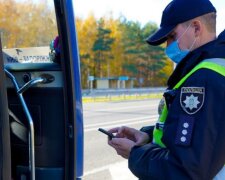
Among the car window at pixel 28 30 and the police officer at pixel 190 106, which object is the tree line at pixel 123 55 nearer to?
the car window at pixel 28 30

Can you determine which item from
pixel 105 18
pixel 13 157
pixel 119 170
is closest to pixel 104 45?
pixel 105 18

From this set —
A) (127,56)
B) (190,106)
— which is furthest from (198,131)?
(127,56)

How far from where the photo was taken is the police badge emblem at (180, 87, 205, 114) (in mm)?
1568

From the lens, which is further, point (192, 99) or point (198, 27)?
point (198, 27)

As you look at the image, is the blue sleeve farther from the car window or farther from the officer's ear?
the car window

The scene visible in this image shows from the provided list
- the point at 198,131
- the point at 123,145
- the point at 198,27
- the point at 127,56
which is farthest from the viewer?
the point at 127,56

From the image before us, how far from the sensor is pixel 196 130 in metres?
1.56

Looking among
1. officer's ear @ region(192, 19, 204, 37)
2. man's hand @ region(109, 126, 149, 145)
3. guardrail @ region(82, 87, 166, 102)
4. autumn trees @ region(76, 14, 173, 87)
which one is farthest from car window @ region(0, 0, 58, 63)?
autumn trees @ region(76, 14, 173, 87)

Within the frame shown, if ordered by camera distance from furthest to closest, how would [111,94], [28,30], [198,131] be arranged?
[111,94] → [28,30] → [198,131]

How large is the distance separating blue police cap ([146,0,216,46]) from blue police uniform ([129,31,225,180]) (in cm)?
23

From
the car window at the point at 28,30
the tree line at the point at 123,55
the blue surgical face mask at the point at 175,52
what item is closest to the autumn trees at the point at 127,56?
the tree line at the point at 123,55

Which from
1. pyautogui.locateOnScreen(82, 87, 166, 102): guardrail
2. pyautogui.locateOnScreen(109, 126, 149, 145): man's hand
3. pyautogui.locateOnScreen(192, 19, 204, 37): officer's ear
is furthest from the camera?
pyautogui.locateOnScreen(82, 87, 166, 102): guardrail

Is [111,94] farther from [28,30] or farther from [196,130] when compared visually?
[196,130]

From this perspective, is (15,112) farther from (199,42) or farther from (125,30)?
(125,30)
